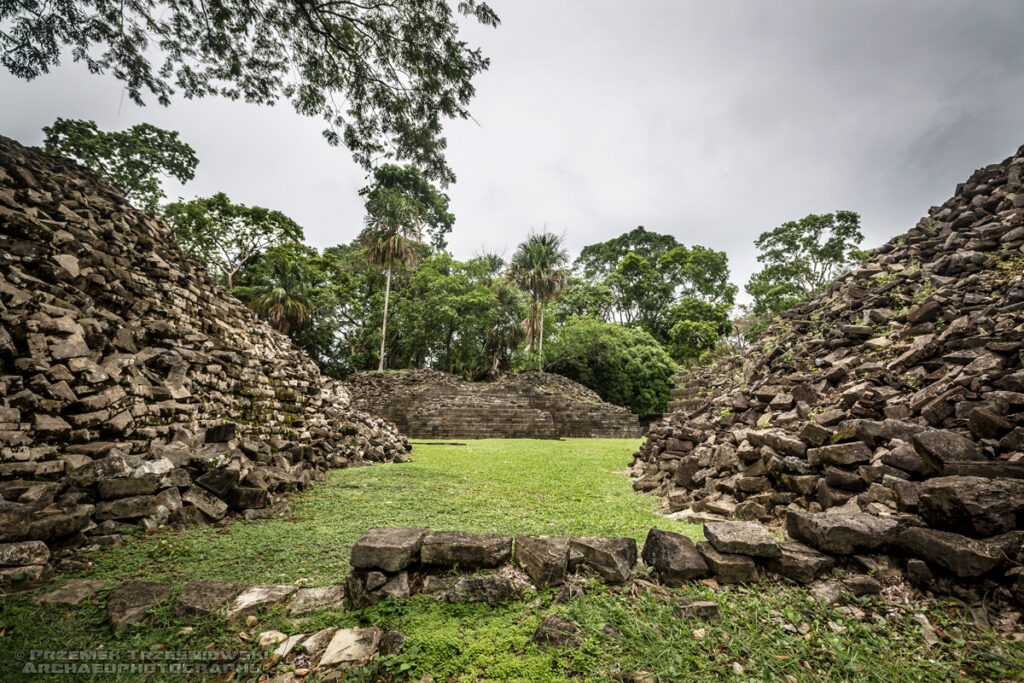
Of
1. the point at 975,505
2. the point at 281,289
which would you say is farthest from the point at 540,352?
the point at 975,505

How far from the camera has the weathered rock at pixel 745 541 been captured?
256 centimetres

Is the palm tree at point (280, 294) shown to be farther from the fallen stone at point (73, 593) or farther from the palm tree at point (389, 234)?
the fallen stone at point (73, 593)

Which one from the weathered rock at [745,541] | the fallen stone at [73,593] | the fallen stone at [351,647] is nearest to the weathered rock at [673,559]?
the weathered rock at [745,541]

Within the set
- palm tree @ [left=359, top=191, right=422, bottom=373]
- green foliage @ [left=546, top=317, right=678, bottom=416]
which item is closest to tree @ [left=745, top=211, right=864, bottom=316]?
green foliage @ [left=546, top=317, right=678, bottom=416]

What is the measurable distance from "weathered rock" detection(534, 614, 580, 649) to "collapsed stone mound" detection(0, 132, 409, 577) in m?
3.45

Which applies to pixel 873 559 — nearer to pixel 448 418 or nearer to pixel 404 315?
pixel 448 418

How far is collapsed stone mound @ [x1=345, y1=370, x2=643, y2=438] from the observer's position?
1641 cm

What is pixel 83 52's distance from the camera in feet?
16.0

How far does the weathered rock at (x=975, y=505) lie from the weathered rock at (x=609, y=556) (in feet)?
6.45

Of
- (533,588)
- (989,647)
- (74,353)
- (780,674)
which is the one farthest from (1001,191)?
(74,353)

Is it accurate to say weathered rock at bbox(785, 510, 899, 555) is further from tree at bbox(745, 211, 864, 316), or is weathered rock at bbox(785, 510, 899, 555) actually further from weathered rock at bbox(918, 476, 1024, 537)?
tree at bbox(745, 211, 864, 316)

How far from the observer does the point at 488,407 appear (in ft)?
58.5

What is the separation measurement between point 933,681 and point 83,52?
31.4 ft

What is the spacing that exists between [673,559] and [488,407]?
15.5 m
